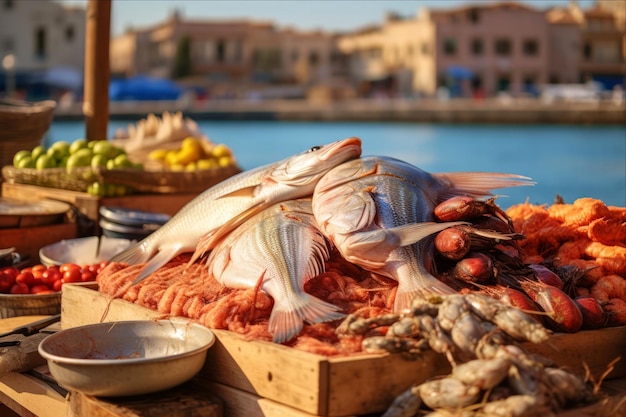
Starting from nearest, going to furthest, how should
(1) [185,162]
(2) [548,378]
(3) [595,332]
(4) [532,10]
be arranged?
(2) [548,378], (3) [595,332], (1) [185,162], (4) [532,10]

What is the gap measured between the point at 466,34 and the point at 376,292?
→ 71.5 m

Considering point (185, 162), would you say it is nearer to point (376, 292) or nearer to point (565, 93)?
point (376, 292)

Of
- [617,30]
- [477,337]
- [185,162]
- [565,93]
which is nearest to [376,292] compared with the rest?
[477,337]

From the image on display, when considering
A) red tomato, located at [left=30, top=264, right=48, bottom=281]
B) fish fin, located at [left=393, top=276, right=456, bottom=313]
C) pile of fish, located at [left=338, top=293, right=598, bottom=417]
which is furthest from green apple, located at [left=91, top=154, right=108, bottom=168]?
pile of fish, located at [left=338, top=293, right=598, bottom=417]

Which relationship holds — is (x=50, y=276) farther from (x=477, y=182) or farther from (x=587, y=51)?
(x=587, y=51)

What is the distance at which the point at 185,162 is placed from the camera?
7125 mm

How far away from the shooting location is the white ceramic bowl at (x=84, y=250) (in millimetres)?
5223

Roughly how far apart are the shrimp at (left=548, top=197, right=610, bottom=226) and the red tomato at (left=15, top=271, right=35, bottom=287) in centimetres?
262

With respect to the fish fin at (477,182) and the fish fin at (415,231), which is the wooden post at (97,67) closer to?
the fish fin at (477,182)

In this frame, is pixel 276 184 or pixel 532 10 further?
pixel 532 10

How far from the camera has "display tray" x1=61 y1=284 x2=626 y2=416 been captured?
2725mm

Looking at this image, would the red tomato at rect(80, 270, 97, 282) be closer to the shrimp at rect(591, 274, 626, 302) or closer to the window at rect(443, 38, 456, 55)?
the shrimp at rect(591, 274, 626, 302)

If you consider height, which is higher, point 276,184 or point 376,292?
point 276,184

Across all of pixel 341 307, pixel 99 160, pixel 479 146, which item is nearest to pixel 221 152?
pixel 99 160
